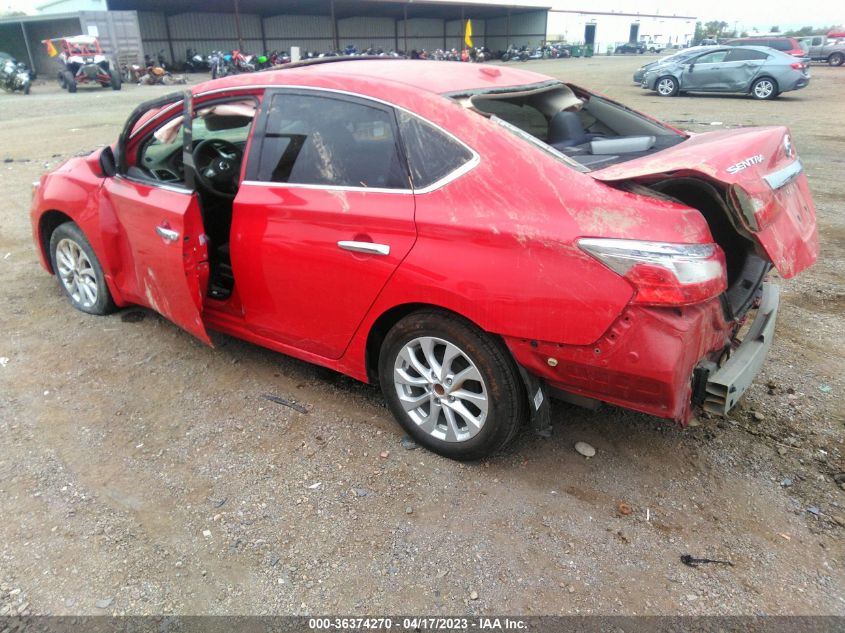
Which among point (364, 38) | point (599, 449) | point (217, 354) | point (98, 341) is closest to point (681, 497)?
point (599, 449)

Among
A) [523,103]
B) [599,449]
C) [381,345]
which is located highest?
[523,103]

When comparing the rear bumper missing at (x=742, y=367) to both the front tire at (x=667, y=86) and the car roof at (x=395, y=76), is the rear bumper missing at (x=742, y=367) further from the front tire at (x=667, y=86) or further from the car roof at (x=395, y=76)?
the front tire at (x=667, y=86)

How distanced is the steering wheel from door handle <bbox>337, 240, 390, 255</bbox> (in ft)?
3.93

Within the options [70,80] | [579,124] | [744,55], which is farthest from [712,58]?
[70,80]

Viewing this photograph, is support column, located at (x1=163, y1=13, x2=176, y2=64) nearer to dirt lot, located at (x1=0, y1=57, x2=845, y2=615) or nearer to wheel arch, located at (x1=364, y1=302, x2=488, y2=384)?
dirt lot, located at (x1=0, y1=57, x2=845, y2=615)

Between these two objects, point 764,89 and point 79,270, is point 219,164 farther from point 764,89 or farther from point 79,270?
point 764,89

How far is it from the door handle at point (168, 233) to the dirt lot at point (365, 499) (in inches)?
34.2

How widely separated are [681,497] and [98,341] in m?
3.68

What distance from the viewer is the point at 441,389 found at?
9.37 feet

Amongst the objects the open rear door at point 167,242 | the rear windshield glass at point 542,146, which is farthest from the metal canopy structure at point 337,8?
the rear windshield glass at point 542,146

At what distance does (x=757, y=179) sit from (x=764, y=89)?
1855cm

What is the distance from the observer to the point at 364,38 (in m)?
44.5

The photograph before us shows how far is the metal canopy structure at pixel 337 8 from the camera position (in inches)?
1320

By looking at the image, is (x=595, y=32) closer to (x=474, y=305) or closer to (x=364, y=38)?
(x=364, y=38)
